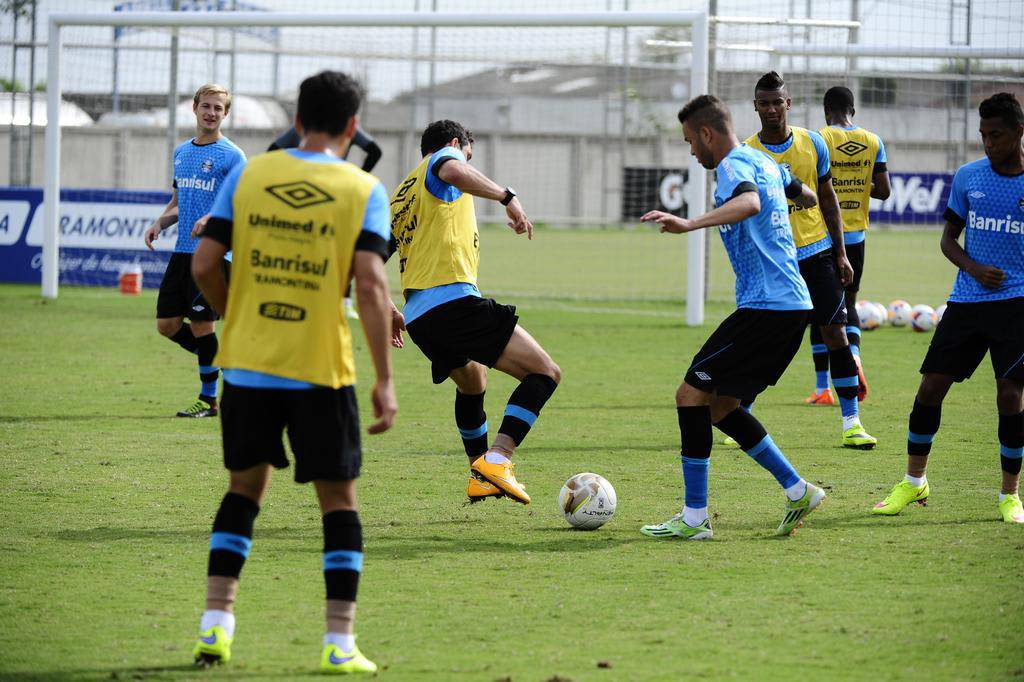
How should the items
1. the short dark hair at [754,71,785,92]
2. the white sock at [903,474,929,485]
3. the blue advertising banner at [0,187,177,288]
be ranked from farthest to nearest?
the blue advertising banner at [0,187,177,288], the short dark hair at [754,71,785,92], the white sock at [903,474,929,485]

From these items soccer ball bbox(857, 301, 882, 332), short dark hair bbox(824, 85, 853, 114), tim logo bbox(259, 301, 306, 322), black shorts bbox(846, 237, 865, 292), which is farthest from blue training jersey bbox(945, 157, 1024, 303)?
soccer ball bbox(857, 301, 882, 332)

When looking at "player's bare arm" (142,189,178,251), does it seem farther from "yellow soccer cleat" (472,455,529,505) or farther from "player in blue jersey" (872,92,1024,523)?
"player in blue jersey" (872,92,1024,523)

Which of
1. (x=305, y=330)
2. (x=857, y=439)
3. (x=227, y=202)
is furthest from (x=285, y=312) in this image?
(x=857, y=439)

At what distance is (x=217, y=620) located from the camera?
4.38 meters

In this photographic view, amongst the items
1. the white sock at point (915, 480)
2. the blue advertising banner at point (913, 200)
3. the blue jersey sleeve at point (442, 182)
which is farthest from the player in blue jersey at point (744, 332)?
the blue advertising banner at point (913, 200)

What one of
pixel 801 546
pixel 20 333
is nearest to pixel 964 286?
pixel 801 546

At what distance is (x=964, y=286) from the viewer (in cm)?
673

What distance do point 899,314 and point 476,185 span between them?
1168 cm

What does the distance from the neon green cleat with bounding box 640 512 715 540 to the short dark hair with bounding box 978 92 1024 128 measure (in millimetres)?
2441

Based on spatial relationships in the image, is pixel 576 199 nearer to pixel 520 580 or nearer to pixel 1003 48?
pixel 1003 48

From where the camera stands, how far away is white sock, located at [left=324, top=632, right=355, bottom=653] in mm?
4348

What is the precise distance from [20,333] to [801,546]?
11273 millimetres

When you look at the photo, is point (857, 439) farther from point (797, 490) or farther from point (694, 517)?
point (694, 517)

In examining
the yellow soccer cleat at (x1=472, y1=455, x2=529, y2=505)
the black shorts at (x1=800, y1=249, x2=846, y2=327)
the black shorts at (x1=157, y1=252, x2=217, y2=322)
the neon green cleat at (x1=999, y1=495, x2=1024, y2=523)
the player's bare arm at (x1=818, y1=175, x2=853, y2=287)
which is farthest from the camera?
the black shorts at (x1=157, y1=252, x2=217, y2=322)
